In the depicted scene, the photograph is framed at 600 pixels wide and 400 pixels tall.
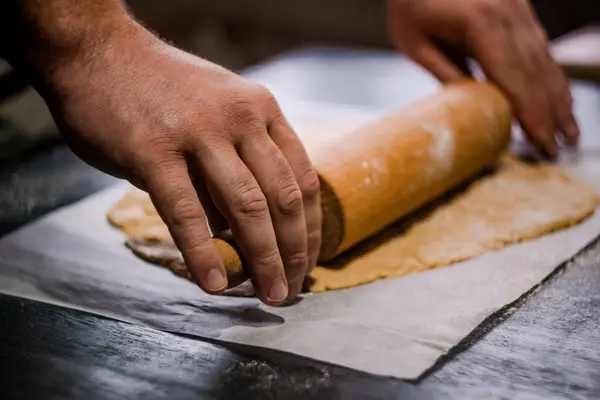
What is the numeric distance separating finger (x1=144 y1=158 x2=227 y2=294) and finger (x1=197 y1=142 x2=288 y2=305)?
0.12 feet

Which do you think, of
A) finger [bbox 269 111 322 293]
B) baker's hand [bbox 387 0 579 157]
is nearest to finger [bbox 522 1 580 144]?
baker's hand [bbox 387 0 579 157]

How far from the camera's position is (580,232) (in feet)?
4.67

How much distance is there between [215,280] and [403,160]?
48 cm

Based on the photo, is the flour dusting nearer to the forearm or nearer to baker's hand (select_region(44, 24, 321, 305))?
baker's hand (select_region(44, 24, 321, 305))

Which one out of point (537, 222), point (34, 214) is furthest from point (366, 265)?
point (34, 214)

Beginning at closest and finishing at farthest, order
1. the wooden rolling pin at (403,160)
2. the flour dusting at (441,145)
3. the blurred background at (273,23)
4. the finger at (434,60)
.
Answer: the wooden rolling pin at (403,160) < the flour dusting at (441,145) < the finger at (434,60) < the blurred background at (273,23)

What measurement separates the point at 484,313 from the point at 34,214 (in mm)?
875

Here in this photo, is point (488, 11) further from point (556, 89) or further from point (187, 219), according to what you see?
point (187, 219)

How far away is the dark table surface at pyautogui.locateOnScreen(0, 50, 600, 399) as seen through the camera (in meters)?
0.97

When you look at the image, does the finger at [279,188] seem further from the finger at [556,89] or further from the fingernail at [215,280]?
the finger at [556,89]

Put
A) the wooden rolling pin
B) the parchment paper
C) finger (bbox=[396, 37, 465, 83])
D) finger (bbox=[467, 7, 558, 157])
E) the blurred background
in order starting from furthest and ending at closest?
1. the blurred background
2. finger (bbox=[396, 37, 465, 83])
3. finger (bbox=[467, 7, 558, 157])
4. the wooden rolling pin
5. the parchment paper

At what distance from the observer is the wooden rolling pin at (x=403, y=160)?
1.28m

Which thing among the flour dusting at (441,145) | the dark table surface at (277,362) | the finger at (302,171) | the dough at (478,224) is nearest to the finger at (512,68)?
the dough at (478,224)

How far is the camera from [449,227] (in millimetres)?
1443
